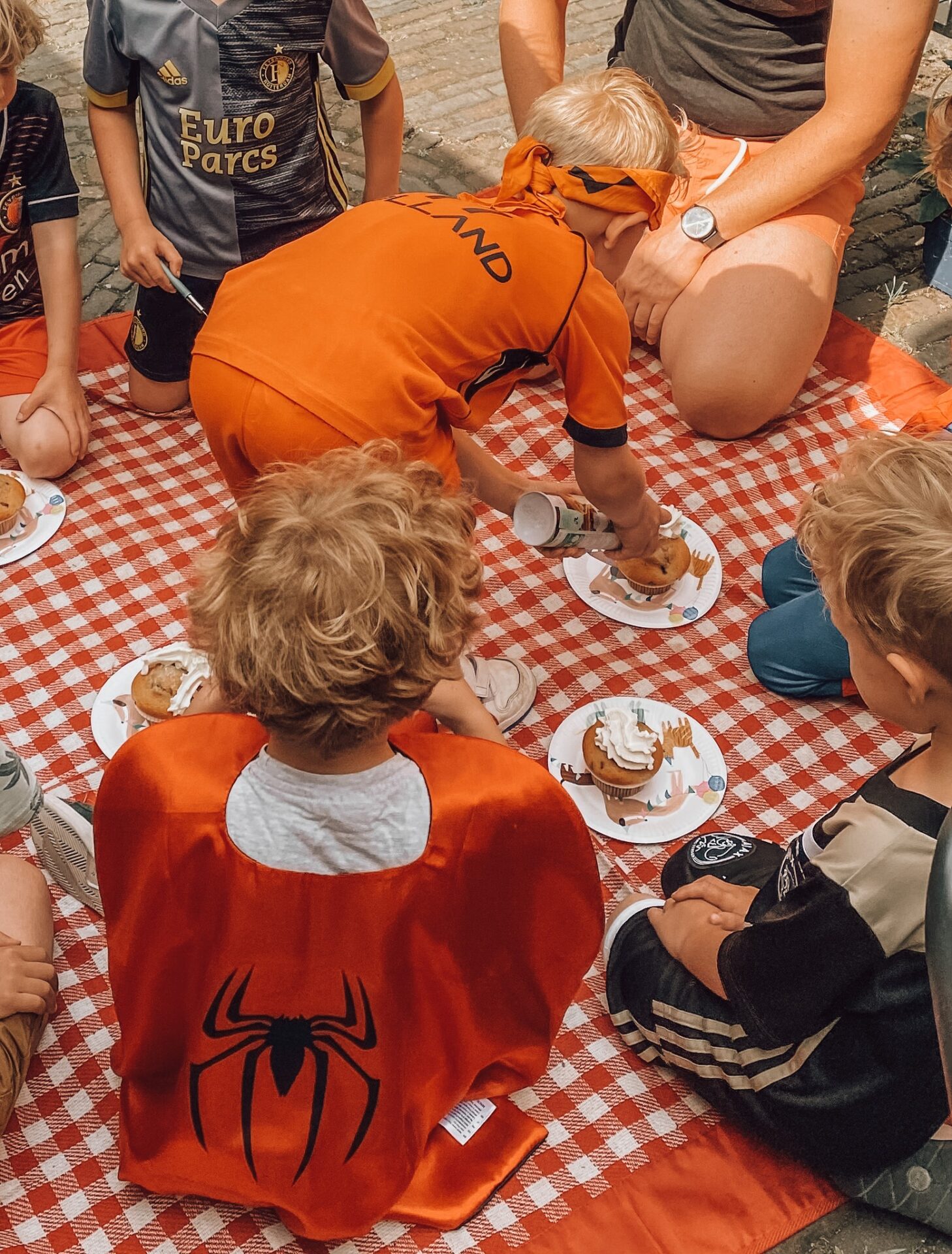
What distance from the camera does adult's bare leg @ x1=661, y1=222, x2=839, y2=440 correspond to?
2662 mm

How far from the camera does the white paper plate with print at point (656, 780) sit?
2.02 m

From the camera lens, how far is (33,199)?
8.36ft

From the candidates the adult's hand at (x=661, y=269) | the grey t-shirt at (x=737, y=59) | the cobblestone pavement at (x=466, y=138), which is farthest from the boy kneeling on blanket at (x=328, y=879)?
the cobblestone pavement at (x=466, y=138)

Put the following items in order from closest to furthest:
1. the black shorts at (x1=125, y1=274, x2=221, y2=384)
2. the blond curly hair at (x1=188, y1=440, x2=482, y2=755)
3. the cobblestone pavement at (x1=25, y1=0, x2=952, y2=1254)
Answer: the blond curly hair at (x1=188, y1=440, x2=482, y2=755) < the black shorts at (x1=125, y1=274, x2=221, y2=384) < the cobblestone pavement at (x1=25, y1=0, x2=952, y2=1254)

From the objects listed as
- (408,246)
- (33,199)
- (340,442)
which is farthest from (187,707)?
(33,199)

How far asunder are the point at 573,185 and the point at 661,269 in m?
0.98

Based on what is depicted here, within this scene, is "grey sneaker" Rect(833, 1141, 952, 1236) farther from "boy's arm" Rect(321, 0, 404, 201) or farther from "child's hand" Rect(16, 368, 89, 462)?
"child's hand" Rect(16, 368, 89, 462)

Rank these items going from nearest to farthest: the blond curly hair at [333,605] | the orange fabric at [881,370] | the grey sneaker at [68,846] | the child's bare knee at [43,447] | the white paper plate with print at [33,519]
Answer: the blond curly hair at [333,605] < the grey sneaker at [68,846] < the white paper plate with print at [33,519] < the child's bare knee at [43,447] < the orange fabric at [881,370]

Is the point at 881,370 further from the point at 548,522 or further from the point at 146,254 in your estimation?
the point at 146,254

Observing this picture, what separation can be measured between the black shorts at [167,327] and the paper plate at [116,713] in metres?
0.89

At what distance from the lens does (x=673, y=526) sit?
8.09 ft

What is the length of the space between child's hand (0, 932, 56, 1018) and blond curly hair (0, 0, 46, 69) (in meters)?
1.71

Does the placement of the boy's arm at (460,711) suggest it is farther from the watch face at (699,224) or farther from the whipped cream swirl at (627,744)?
the watch face at (699,224)

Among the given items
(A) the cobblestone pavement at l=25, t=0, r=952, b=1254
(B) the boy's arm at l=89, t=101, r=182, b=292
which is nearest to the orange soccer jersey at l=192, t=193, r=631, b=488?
(B) the boy's arm at l=89, t=101, r=182, b=292
